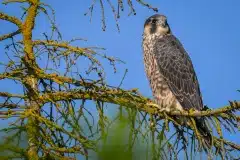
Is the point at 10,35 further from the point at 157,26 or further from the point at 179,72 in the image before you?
the point at 157,26

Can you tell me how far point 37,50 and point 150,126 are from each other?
57.2 inches

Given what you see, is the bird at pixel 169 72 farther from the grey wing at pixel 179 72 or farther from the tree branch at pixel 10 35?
the tree branch at pixel 10 35

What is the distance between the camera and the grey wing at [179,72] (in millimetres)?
6379

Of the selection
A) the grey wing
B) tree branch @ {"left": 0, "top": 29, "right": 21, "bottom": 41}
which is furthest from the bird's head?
tree branch @ {"left": 0, "top": 29, "right": 21, "bottom": 41}

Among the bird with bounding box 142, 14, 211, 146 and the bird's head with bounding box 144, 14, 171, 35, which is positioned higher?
the bird's head with bounding box 144, 14, 171, 35

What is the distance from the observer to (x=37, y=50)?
3900mm

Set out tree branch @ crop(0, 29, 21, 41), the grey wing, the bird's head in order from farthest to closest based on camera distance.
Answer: the bird's head → the grey wing → tree branch @ crop(0, 29, 21, 41)

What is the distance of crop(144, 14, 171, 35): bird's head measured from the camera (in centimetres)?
734

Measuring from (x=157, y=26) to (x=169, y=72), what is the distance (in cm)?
105

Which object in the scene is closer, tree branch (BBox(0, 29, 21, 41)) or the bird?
tree branch (BBox(0, 29, 21, 41))

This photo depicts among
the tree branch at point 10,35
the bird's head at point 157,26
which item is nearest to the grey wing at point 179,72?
the bird's head at point 157,26

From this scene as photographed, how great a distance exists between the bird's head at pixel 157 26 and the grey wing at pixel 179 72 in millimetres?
258

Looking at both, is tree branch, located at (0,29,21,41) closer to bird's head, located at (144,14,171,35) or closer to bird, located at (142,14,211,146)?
bird, located at (142,14,211,146)

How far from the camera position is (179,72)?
6.69 metres
